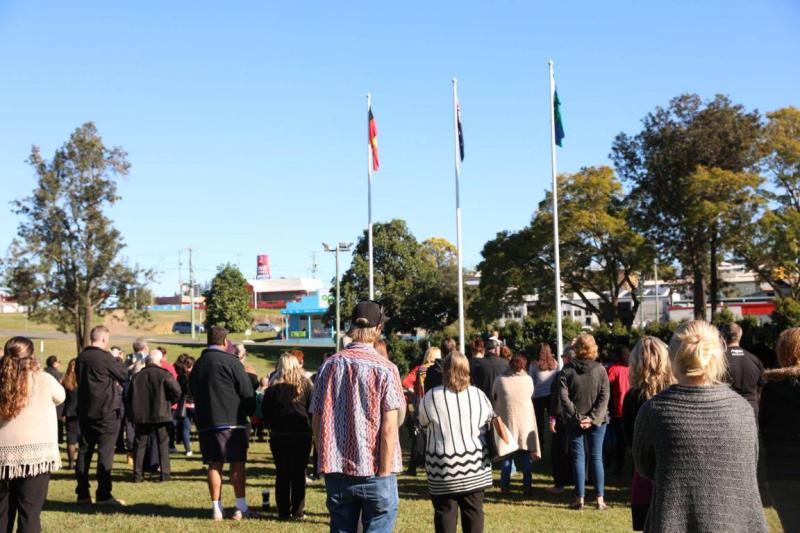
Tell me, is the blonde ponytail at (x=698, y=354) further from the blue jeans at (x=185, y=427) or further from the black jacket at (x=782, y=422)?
the blue jeans at (x=185, y=427)

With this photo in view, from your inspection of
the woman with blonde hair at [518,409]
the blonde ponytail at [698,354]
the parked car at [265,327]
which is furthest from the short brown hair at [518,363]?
the parked car at [265,327]

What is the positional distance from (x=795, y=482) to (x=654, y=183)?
3702 cm

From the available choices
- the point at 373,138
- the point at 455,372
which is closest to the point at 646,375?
the point at 455,372

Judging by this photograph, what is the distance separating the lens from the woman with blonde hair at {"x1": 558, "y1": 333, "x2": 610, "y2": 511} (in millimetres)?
9273

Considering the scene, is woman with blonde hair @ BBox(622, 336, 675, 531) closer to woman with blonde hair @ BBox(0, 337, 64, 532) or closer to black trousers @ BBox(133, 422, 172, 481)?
woman with blonde hair @ BBox(0, 337, 64, 532)

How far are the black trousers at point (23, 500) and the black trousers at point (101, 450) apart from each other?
333cm

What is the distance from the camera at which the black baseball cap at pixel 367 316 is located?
5273 millimetres

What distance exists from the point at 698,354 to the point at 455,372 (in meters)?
2.81

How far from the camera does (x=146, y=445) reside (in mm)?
12164

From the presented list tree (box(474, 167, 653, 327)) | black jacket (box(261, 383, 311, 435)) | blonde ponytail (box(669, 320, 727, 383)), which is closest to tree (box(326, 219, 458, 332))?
tree (box(474, 167, 653, 327))

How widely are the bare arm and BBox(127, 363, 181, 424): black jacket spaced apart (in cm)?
726

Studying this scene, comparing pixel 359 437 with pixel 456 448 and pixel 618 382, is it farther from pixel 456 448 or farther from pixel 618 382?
pixel 618 382

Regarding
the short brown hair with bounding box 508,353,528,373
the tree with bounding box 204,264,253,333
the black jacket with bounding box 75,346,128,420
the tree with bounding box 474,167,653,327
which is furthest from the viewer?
the tree with bounding box 204,264,253,333

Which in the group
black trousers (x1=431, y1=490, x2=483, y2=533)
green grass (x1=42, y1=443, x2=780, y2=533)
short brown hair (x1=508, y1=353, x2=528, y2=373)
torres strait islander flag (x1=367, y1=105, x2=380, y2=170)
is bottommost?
green grass (x1=42, y1=443, x2=780, y2=533)
